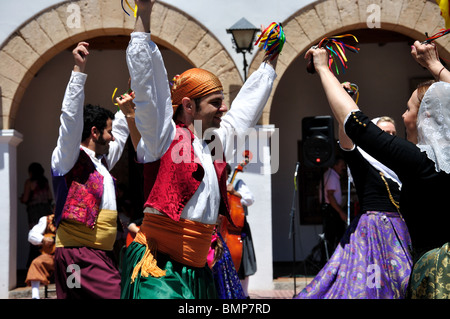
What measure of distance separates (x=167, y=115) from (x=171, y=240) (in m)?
0.49

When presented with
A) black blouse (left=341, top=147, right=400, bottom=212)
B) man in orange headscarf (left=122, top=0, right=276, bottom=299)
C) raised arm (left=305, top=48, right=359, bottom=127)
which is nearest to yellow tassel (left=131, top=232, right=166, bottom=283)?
man in orange headscarf (left=122, top=0, right=276, bottom=299)

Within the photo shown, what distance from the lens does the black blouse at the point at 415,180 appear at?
224 centimetres

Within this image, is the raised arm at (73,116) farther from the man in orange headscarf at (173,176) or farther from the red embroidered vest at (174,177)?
the red embroidered vest at (174,177)

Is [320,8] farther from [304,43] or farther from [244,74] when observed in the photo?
[244,74]

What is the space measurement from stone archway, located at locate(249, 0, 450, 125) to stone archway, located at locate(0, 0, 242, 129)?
19.9 inches

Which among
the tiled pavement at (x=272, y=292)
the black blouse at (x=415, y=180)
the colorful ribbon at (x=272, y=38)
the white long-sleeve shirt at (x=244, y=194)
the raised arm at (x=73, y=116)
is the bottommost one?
the tiled pavement at (x=272, y=292)

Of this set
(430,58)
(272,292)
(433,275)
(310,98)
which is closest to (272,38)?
(430,58)

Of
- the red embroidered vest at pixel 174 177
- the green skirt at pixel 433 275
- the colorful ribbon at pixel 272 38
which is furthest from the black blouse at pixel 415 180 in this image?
the colorful ribbon at pixel 272 38

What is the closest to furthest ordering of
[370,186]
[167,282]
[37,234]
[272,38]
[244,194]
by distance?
[167,282] → [272,38] → [370,186] → [37,234] → [244,194]

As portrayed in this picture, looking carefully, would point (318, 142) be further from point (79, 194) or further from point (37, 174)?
point (79, 194)

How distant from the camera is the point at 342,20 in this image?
28.4 feet

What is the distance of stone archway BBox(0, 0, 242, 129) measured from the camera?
8.50 metres

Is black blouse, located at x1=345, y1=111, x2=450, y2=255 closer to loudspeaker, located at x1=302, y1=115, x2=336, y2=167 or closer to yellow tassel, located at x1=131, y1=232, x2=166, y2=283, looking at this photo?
yellow tassel, located at x1=131, y1=232, x2=166, y2=283

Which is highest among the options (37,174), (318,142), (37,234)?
(318,142)
